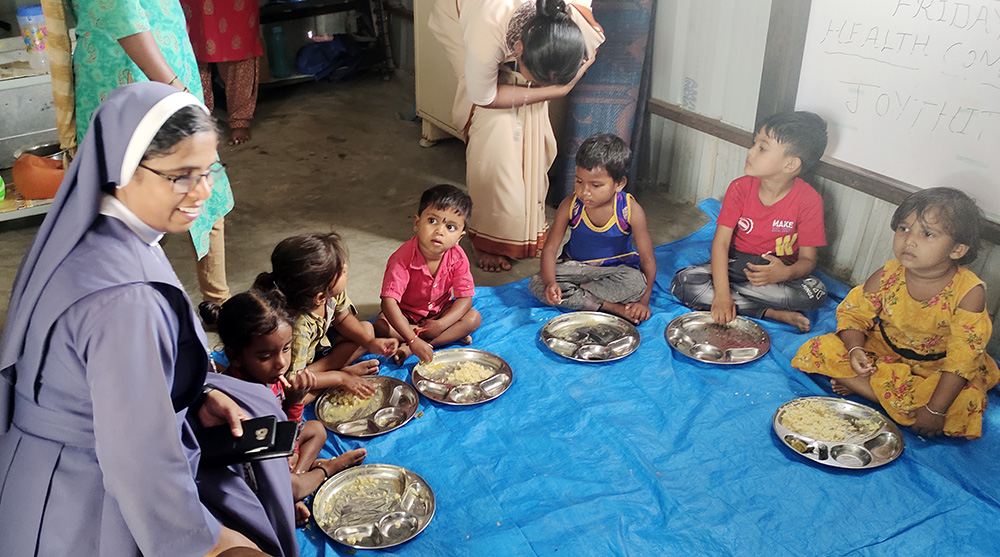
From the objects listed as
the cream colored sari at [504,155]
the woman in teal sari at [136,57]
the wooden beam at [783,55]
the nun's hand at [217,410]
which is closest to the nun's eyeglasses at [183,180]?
the nun's hand at [217,410]

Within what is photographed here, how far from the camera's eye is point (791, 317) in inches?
128

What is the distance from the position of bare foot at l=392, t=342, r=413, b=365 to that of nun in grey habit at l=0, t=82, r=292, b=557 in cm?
142

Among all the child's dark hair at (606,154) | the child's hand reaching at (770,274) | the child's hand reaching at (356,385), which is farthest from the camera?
the child's hand reaching at (770,274)

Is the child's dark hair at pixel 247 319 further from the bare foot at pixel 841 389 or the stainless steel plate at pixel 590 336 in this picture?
the bare foot at pixel 841 389

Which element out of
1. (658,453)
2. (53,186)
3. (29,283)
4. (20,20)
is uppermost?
(20,20)

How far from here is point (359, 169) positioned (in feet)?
17.1

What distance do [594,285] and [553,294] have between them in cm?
21

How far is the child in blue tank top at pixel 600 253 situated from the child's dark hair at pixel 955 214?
1.11 meters

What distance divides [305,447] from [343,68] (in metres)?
5.48

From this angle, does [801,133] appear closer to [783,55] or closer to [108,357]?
[783,55]

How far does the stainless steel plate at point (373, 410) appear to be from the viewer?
8.61 ft

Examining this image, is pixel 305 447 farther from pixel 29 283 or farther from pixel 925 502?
pixel 925 502

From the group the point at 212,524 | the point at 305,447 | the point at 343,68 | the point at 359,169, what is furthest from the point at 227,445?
the point at 343,68

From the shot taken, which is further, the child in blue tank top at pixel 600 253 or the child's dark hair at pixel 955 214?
the child in blue tank top at pixel 600 253
